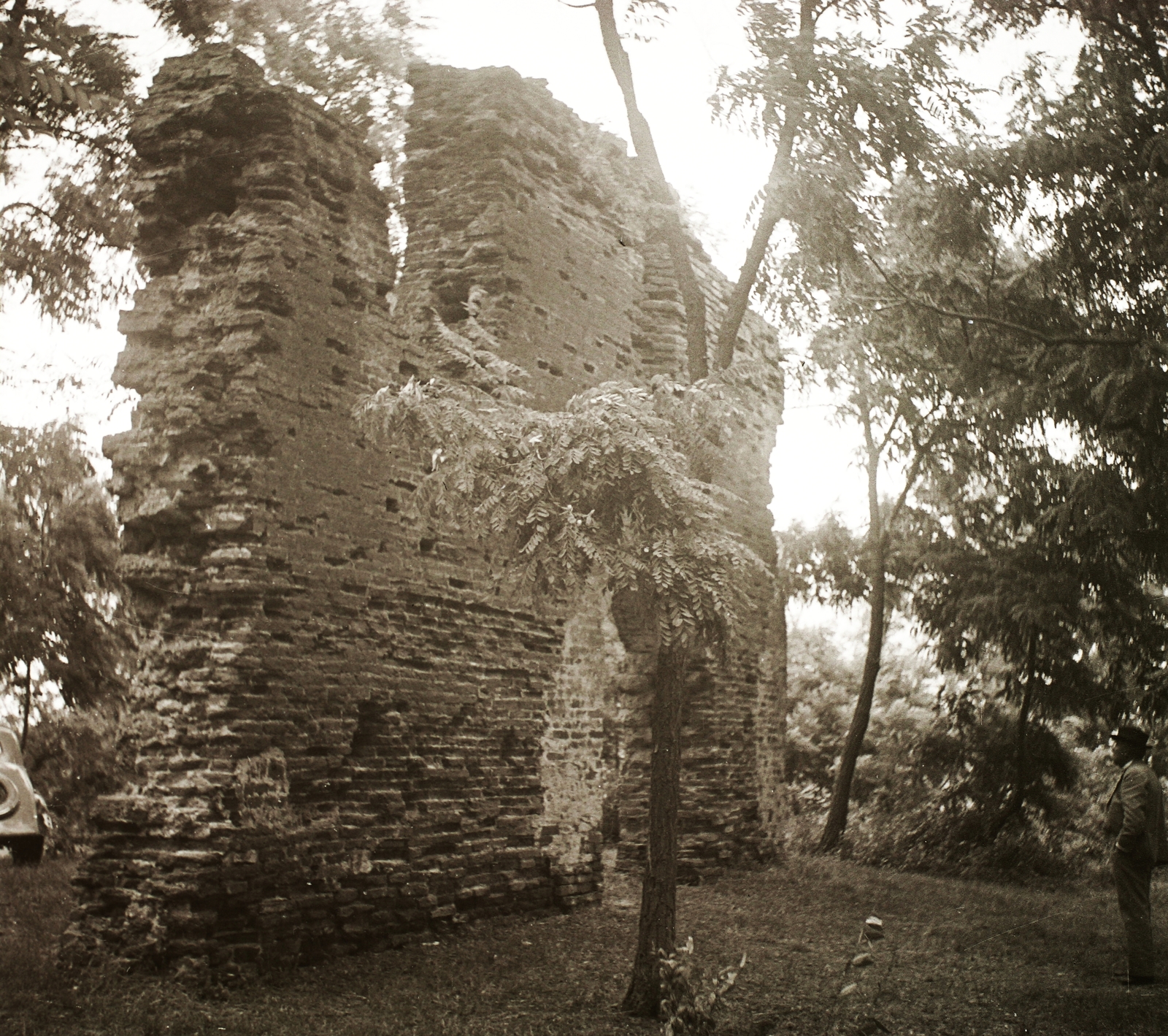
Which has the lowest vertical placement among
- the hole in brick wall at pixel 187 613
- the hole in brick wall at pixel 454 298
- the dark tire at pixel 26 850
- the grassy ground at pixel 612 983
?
the dark tire at pixel 26 850

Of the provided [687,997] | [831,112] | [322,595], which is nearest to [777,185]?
[831,112]

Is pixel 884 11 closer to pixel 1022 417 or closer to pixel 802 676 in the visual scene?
pixel 1022 417

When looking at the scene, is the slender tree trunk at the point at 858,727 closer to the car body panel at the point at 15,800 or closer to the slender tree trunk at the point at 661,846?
the slender tree trunk at the point at 661,846

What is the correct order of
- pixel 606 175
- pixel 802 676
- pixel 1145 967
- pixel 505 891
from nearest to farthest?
pixel 1145 967
pixel 505 891
pixel 606 175
pixel 802 676

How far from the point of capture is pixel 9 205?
12.5 m

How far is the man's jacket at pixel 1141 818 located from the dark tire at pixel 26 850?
958cm

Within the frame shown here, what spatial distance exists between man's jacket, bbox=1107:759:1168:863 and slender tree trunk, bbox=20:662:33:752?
13021 mm

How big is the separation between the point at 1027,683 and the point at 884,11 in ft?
30.4

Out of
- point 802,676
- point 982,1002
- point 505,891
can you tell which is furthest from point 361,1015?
point 802,676

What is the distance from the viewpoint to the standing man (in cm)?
686

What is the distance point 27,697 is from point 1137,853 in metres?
13.6

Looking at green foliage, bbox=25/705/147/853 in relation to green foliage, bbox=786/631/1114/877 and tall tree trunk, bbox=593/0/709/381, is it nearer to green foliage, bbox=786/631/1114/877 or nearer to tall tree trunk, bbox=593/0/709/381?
tall tree trunk, bbox=593/0/709/381

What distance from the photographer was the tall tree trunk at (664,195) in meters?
7.89

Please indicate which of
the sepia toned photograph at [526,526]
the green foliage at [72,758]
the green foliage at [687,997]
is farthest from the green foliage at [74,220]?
the green foliage at [687,997]
